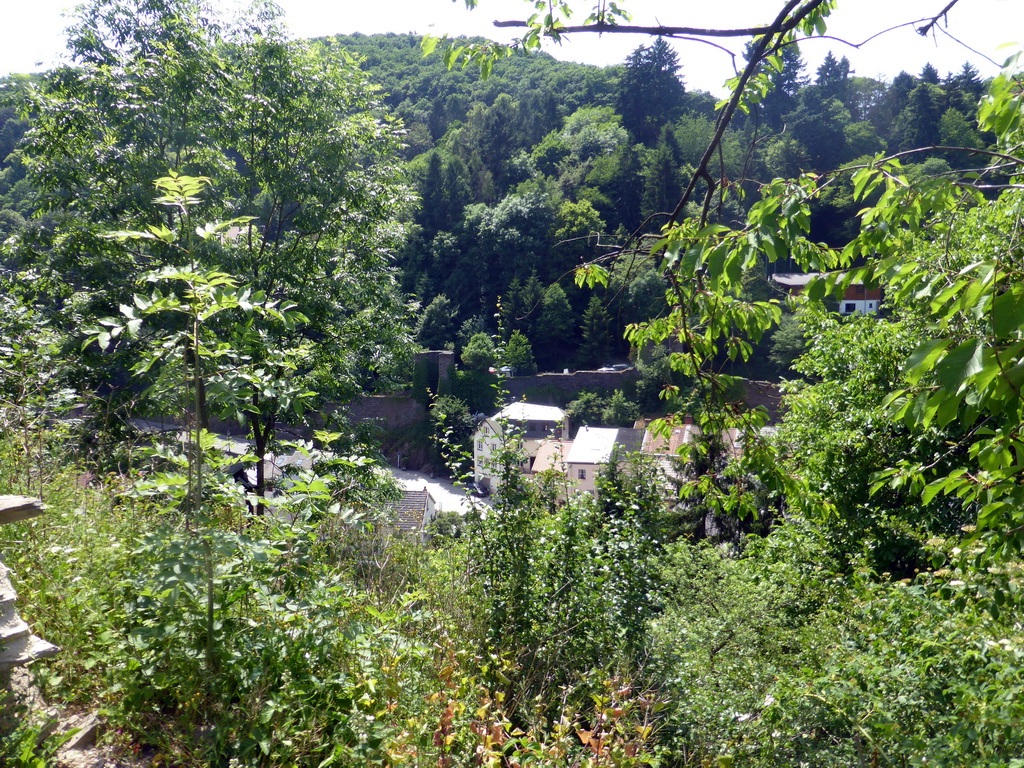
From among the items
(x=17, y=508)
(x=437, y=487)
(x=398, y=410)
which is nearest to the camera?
(x=17, y=508)

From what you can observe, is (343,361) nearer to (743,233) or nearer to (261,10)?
(261,10)

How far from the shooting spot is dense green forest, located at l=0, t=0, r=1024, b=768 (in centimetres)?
172

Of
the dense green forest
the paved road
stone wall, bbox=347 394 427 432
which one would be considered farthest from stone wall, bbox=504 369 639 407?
the dense green forest

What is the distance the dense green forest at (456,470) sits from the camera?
172 cm

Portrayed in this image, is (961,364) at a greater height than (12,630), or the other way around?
(961,364)

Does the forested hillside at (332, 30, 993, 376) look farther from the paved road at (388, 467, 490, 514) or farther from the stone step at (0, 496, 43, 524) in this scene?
the stone step at (0, 496, 43, 524)

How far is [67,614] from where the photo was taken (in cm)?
197

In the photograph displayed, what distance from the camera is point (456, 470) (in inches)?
165

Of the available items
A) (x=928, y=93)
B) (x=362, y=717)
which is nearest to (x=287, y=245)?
(x=362, y=717)

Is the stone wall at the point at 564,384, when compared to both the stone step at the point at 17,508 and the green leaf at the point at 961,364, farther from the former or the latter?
the green leaf at the point at 961,364

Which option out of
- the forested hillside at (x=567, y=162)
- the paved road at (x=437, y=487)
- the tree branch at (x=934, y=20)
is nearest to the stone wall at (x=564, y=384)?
the forested hillside at (x=567, y=162)

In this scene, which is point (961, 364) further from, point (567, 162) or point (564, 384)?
point (567, 162)

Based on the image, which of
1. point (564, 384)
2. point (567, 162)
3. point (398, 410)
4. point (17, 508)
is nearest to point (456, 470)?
point (17, 508)

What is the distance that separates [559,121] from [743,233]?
54.5 m
